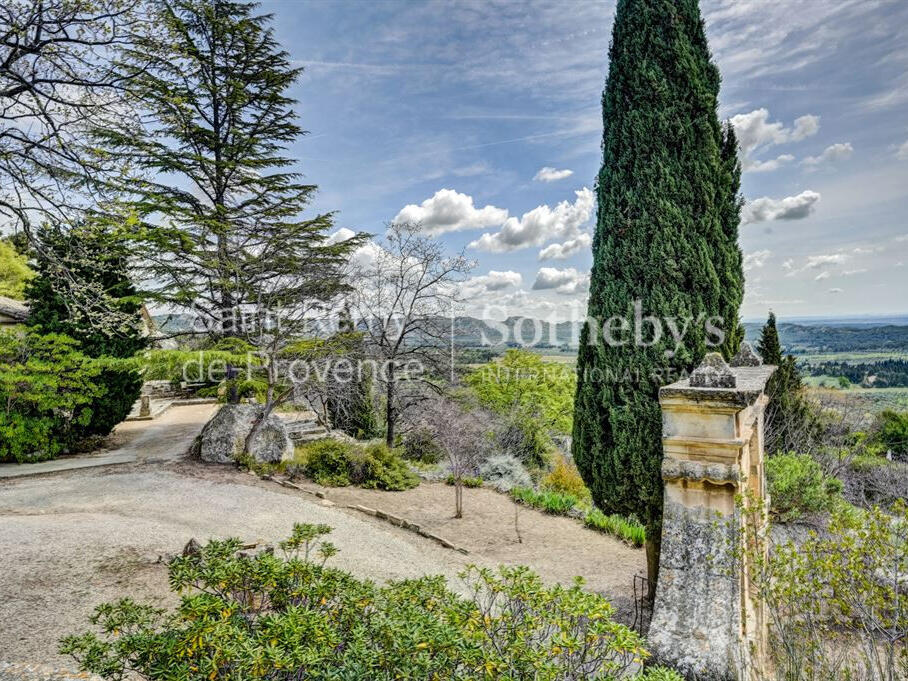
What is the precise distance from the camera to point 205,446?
11.0m

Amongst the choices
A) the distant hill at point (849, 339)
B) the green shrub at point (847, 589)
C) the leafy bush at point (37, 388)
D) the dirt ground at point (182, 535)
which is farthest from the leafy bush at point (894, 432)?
the leafy bush at point (37, 388)

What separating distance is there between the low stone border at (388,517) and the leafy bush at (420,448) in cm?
597

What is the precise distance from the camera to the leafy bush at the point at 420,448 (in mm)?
15492

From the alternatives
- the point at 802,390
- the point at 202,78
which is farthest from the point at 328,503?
the point at 802,390

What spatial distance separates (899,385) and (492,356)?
1812cm

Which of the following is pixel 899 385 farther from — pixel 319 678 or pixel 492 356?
pixel 319 678

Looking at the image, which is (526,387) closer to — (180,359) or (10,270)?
(180,359)

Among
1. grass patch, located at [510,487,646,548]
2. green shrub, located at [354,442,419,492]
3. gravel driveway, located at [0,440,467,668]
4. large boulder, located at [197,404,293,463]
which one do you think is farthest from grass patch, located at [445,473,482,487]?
large boulder, located at [197,404,293,463]

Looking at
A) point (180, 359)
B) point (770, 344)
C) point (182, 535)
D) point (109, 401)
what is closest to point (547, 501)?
point (182, 535)

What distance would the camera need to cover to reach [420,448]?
52.3 feet

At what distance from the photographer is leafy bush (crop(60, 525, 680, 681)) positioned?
6.21 feet

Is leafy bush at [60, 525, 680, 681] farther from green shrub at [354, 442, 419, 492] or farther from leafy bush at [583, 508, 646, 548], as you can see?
green shrub at [354, 442, 419, 492]

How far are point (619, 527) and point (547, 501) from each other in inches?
69.7

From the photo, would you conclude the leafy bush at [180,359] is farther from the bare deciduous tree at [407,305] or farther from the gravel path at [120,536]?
the bare deciduous tree at [407,305]
